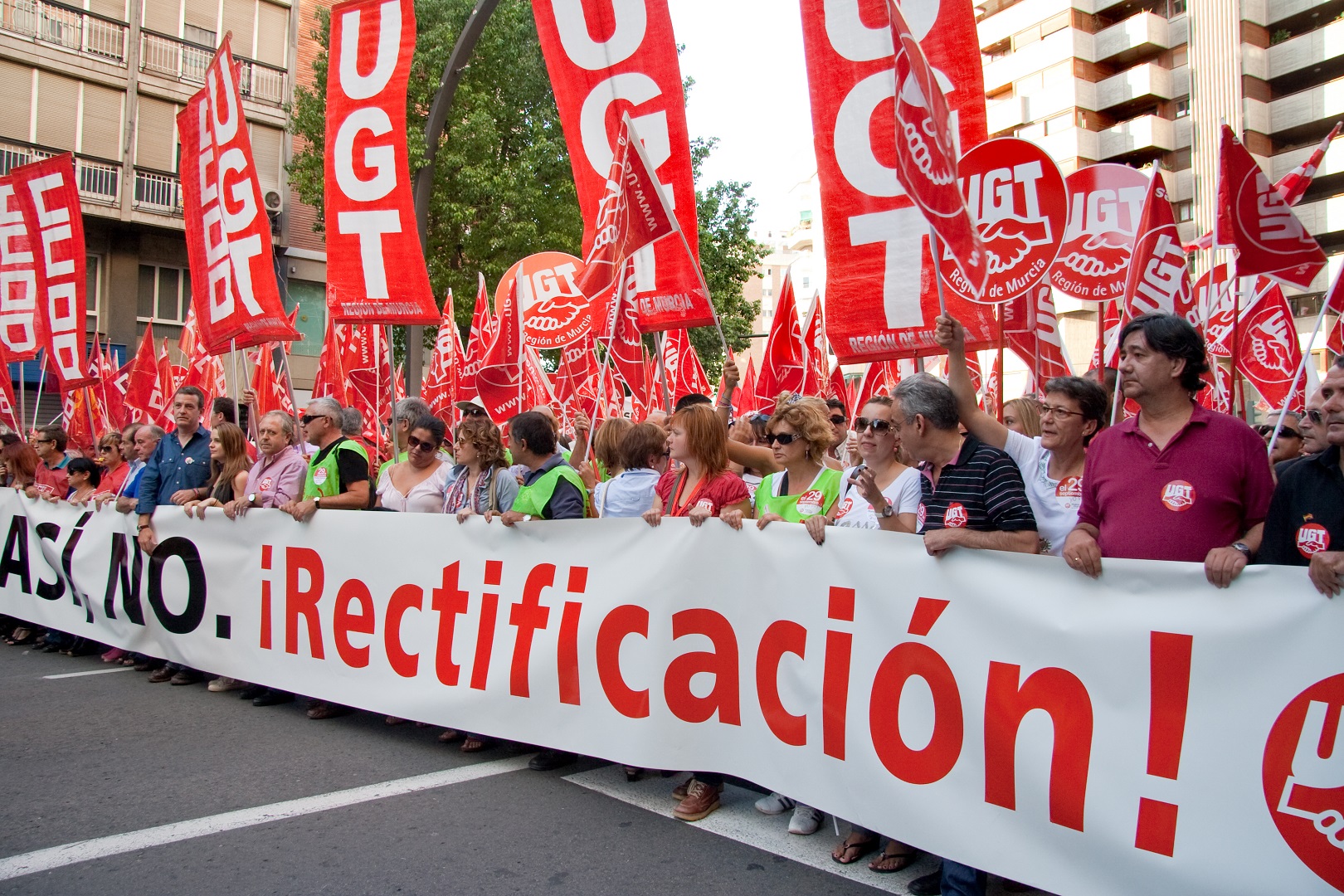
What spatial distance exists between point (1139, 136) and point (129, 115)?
36.8m

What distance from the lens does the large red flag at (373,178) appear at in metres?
7.21

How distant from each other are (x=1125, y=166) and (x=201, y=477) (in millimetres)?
7085

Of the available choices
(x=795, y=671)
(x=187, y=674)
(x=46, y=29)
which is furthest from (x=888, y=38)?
(x=46, y=29)

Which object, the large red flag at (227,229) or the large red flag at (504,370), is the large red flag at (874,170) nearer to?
the large red flag at (227,229)

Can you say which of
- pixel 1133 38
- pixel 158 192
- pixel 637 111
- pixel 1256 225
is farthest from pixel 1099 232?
pixel 1133 38

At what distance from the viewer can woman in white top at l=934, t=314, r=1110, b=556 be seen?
3.90 meters

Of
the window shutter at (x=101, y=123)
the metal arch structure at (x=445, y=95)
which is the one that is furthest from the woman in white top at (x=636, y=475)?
the window shutter at (x=101, y=123)

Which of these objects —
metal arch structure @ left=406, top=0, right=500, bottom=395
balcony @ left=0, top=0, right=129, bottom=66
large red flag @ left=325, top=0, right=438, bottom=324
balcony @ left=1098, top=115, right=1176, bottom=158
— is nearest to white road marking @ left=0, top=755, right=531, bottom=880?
large red flag @ left=325, top=0, right=438, bottom=324

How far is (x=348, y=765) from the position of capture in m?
4.69

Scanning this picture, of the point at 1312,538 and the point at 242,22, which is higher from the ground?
the point at 242,22

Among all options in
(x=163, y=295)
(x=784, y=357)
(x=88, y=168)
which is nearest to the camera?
(x=784, y=357)

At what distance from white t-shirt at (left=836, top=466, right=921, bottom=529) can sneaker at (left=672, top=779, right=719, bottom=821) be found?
3.95 feet

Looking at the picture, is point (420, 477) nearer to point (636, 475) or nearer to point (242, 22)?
point (636, 475)

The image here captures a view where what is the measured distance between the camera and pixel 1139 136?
4216 centimetres
